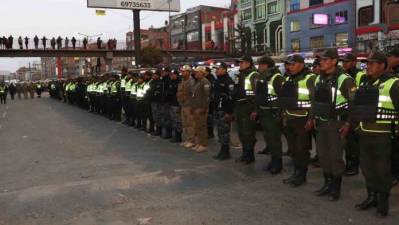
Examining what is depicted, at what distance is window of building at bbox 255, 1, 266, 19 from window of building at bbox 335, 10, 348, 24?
15940 millimetres

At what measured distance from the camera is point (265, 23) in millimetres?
60875

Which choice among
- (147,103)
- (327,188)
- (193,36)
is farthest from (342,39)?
(193,36)

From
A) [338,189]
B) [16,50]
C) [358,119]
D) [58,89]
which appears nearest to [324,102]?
[358,119]

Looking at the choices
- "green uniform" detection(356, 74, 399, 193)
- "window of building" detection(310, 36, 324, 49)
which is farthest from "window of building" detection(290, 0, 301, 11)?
"green uniform" detection(356, 74, 399, 193)

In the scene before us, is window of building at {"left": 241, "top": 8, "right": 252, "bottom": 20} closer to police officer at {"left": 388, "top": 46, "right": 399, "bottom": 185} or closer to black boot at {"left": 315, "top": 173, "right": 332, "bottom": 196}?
police officer at {"left": 388, "top": 46, "right": 399, "bottom": 185}

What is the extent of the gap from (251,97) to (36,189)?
3813mm

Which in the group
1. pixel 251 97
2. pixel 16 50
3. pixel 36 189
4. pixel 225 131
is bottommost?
pixel 36 189

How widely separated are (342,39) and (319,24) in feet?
9.60

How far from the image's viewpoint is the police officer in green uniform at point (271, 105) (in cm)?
800

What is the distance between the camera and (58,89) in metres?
45.3

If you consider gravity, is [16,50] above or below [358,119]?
above

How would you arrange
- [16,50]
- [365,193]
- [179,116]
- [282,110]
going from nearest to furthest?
[365,193]
[282,110]
[179,116]
[16,50]

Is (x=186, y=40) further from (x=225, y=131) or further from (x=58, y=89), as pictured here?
(x=225, y=131)

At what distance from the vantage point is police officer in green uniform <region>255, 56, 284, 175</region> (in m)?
8.00
